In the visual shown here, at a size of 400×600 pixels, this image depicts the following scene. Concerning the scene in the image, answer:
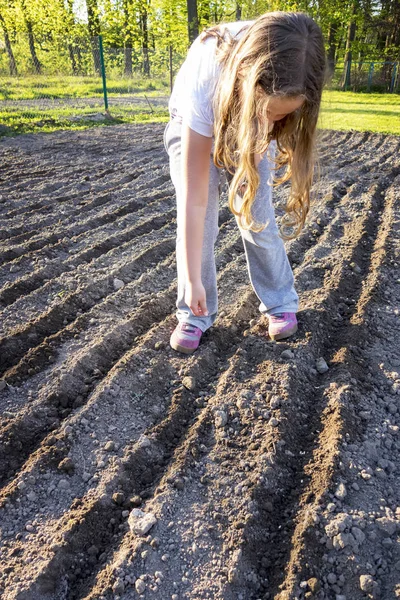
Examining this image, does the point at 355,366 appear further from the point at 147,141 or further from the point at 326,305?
the point at 147,141

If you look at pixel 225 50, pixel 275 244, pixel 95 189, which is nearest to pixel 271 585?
pixel 275 244

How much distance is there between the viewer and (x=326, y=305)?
2.92 metres

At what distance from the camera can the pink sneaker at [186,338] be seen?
2.54 meters

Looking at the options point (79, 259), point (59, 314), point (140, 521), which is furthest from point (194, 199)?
point (79, 259)

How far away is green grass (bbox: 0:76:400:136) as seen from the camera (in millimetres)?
9469

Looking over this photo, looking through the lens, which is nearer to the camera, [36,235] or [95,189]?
[36,235]

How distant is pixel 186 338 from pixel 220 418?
54 centimetres

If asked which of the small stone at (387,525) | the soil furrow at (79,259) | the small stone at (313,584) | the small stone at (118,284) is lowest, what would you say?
the small stone at (313,584)

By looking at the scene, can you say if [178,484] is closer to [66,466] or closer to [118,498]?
[118,498]

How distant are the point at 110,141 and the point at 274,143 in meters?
6.12

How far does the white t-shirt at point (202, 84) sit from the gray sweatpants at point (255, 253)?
32 centimetres

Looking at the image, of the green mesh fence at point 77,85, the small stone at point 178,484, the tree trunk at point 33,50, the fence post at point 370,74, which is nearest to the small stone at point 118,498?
the small stone at point 178,484

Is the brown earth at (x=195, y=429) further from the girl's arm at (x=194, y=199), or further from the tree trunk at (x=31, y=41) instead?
the tree trunk at (x=31, y=41)

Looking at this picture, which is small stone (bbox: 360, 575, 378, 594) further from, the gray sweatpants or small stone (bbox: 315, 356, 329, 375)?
the gray sweatpants
